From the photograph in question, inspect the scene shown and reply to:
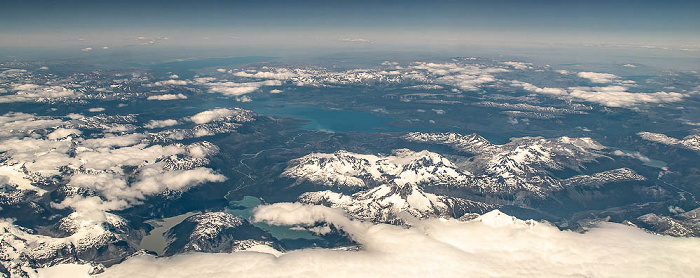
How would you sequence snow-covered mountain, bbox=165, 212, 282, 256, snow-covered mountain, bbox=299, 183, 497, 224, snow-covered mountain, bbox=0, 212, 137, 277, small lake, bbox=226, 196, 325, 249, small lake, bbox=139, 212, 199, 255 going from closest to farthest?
1. snow-covered mountain, bbox=0, 212, 137, 277
2. snow-covered mountain, bbox=165, 212, 282, 256
3. small lake, bbox=139, 212, 199, 255
4. small lake, bbox=226, 196, 325, 249
5. snow-covered mountain, bbox=299, 183, 497, 224

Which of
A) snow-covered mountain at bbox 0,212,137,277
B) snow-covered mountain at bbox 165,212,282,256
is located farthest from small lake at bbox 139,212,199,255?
snow-covered mountain at bbox 0,212,137,277

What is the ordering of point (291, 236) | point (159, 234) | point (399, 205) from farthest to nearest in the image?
point (399, 205) → point (291, 236) → point (159, 234)

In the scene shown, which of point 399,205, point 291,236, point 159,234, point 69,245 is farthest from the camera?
point 399,205

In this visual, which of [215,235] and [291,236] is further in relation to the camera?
[291,236]

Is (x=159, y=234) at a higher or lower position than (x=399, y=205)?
lower

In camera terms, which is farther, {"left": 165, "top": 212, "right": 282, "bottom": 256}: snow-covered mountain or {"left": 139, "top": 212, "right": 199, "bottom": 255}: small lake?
{"left": 139, "top": 212, "right": 199, "bottom": 255}: small lake

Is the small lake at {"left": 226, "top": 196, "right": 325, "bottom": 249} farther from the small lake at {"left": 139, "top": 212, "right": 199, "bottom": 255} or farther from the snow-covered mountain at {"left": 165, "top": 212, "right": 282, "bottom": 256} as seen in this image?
the small lake at {"left": 139, "top": 212, "right": 199, "bottom": 255}

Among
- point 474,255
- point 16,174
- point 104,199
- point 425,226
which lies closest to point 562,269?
point 474,255

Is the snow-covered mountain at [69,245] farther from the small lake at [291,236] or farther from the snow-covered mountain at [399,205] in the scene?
the snow-covered mountain at [399,205]

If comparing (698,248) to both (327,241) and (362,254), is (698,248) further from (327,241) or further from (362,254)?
(327,241)

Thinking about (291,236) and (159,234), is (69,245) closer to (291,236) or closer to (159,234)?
(159,234)

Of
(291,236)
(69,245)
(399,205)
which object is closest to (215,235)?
(291,236)
